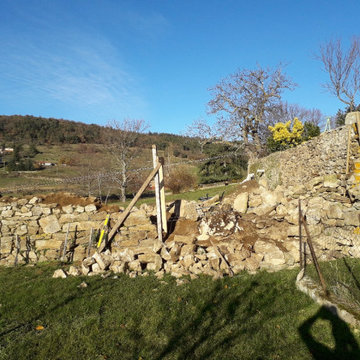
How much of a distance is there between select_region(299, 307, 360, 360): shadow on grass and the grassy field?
0.01m

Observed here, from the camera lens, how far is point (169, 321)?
413cm

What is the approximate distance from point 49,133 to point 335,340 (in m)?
57.0

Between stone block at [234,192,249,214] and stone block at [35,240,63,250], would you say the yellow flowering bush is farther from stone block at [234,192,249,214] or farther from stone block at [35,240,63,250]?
stone block at [35,240,63,250]

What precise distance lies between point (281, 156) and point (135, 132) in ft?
66.2

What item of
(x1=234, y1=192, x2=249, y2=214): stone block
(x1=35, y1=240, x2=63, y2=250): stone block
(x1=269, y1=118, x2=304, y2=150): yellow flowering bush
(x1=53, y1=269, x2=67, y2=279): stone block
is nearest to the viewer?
(x1=53, y1=269, x2=67, y2=279): stone block

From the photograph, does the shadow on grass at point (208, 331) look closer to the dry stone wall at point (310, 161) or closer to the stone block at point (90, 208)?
the stone block at point (90, 208)

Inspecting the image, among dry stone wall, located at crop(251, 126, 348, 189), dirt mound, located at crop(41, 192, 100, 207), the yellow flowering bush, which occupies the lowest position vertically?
dirt mound, located at crop(41, 192, 100, 207)

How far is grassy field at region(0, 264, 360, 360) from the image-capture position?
11.1 feet

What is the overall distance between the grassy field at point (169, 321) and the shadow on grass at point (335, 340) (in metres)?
0.01

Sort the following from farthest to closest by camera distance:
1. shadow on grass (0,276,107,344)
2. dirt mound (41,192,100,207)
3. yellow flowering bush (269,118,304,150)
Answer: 1. yellow flowering bush (269,118,304,150)
2. dirt mound (41,192,100,207)
3. shadow on grass (0,276,107,344)

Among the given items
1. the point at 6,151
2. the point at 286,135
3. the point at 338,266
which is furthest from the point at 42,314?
the point at 6,151

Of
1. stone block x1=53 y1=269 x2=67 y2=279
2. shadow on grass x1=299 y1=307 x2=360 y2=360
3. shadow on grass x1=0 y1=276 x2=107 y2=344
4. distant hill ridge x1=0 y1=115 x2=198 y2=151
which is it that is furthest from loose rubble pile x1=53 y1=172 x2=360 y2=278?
distant hill ridge x1=0 y1=115 x2=198 y2=151

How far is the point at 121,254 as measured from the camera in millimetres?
6910

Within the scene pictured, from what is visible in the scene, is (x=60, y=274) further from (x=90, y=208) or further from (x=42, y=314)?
(x=90, y=208)
